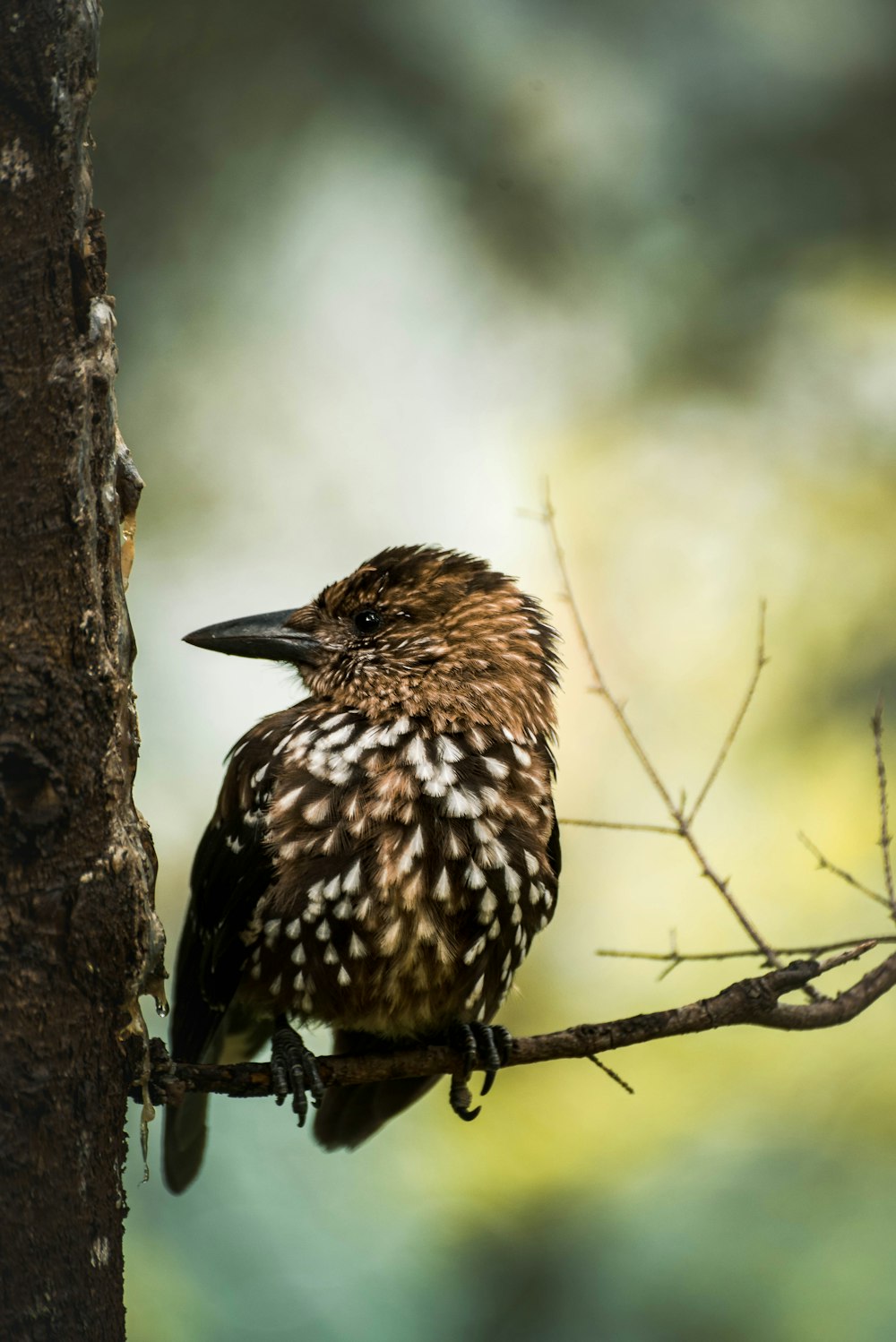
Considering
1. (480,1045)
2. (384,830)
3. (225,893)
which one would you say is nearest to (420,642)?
(384,830)

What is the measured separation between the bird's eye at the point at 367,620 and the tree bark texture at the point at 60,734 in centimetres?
84

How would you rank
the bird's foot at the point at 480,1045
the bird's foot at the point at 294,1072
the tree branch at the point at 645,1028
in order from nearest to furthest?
the tree branch at the point at 645,1028, the bird's foot at the point at 294,1072, the bird's foot at the point at 480,1045

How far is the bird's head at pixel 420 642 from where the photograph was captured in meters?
2.34

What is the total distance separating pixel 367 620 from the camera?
246 centimetres

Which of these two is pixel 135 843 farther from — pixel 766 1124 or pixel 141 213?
pixel 141 213

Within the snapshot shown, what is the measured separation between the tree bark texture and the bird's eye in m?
0.84

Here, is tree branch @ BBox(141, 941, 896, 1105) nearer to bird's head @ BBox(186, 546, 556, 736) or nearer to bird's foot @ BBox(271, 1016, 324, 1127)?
bird's foot @ BBox(271, 1016, 324, 1127)

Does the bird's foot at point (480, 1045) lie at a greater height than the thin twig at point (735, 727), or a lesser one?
lesser

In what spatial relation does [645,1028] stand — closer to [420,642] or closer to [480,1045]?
[480,1045]

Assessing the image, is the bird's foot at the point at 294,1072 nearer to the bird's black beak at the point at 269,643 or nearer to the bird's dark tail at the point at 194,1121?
the bird's dark tail at the point at 194,1121

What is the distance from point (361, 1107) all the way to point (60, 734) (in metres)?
1.38

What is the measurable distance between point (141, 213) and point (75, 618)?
7.78ft

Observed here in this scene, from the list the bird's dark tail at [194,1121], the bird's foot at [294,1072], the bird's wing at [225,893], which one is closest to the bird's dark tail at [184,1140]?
the bird's dark tail at [194,1121]

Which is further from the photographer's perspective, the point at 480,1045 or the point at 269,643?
the point at 269,643
